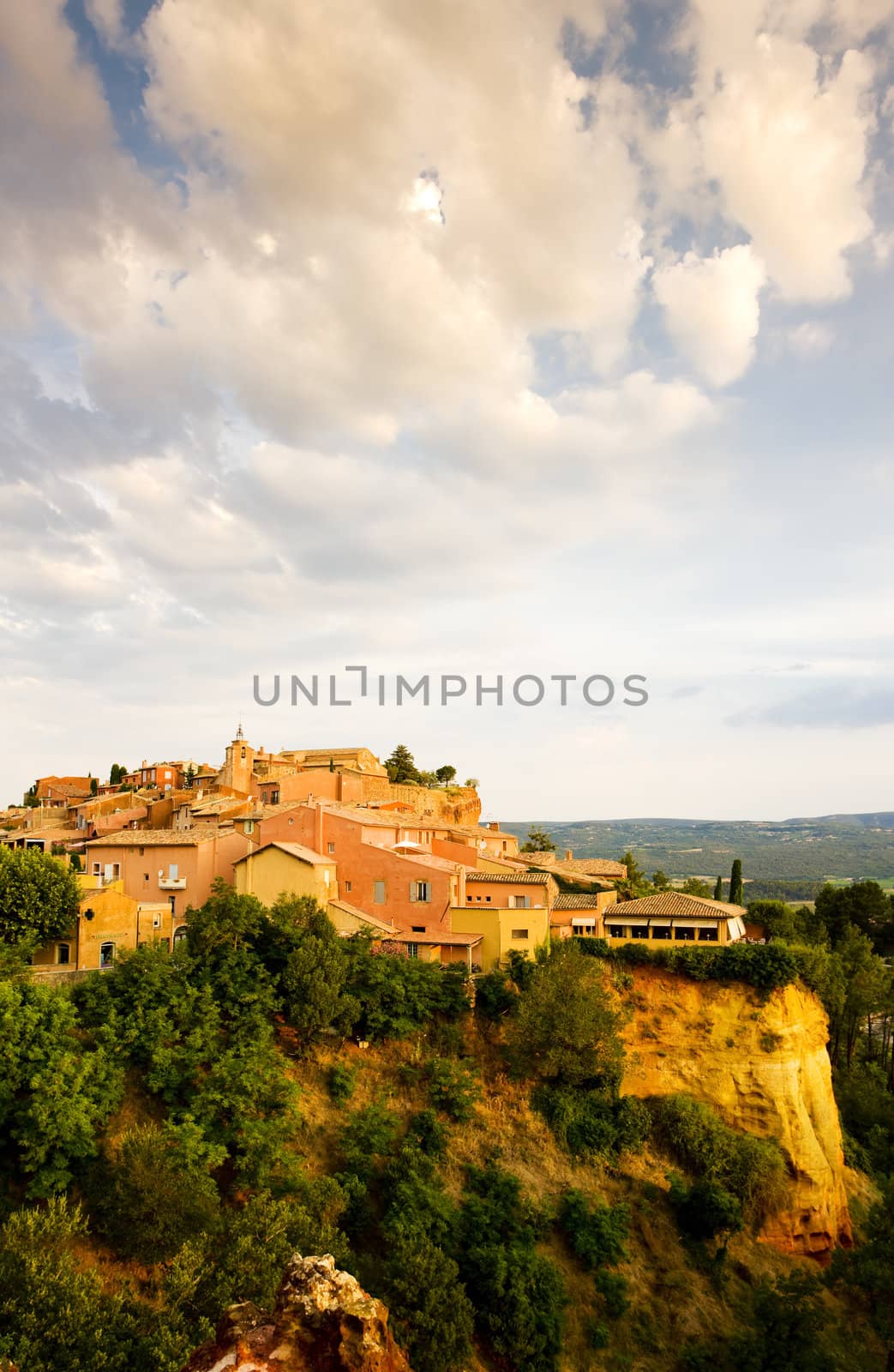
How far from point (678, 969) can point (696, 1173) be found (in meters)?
8.49

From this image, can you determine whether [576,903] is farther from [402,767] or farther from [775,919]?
[402,767]

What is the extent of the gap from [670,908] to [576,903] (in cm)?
519

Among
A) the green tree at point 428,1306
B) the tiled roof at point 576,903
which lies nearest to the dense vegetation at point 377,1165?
the green tree at point 428,1306

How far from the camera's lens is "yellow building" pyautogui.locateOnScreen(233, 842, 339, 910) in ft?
132

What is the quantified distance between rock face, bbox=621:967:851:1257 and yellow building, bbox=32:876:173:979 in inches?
904

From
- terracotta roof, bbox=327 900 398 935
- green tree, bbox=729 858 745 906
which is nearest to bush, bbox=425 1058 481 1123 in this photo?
terracotta roof, bbox=327 900 398 935

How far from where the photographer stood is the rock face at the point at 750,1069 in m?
37.2

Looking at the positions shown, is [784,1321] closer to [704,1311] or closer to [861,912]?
[704,1311]

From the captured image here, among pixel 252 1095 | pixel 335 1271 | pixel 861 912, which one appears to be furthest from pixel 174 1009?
pixel 861 912

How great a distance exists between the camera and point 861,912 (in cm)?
5997

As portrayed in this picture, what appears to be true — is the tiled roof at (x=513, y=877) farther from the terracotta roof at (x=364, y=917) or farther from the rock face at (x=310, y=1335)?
the rock face at (x=310, y=1335)

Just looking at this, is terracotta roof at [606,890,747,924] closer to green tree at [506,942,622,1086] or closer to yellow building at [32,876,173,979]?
green tree at [506,942,622,1086]

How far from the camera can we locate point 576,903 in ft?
145

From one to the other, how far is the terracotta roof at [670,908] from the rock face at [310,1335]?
3150cm
